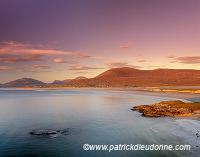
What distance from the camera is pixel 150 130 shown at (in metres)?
25.8

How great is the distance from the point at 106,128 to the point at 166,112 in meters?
→ 16.4

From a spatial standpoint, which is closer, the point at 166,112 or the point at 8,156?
the point at 8,156

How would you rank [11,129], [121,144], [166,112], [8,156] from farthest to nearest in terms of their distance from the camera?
1. [166,112]
2. [11,129]
3. [121,144]
4. [8,156]

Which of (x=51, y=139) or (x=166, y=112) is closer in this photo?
(x=51, y=139)

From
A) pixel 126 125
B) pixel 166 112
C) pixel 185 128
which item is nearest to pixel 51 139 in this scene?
pixel 126 125

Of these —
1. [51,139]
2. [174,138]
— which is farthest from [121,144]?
[51,139]

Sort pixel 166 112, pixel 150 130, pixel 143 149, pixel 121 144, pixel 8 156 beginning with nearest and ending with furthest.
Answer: pixel 8 156, pixel 143 149, pixel 121 144, pixel 150 130, pixel 166 112

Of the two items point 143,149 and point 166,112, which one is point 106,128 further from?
point 166,112

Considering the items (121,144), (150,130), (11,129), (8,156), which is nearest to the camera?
(8,156)

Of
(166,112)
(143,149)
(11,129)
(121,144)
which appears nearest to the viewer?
(143,149)

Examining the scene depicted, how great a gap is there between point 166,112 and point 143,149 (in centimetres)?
2132

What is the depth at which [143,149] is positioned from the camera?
18875 millimetres

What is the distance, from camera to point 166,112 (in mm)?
37938

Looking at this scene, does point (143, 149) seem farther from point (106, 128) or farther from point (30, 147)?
point (30, 147)
